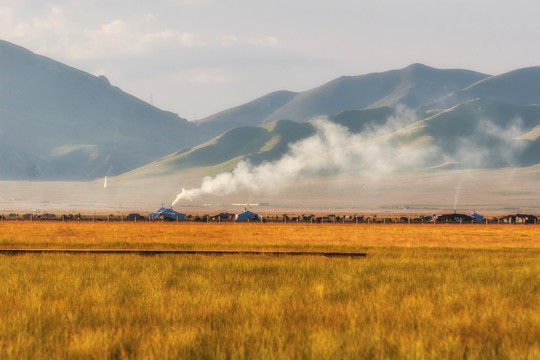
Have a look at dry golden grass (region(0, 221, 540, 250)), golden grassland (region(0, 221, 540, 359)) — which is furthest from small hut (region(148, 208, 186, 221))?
golden grassland (region(0, 221, 540, 359))

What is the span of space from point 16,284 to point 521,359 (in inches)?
466

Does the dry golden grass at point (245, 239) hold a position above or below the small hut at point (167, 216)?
below

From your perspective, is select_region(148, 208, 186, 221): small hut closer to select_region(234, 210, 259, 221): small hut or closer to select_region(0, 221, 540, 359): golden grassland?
select_region(234, 210, 259, 221): small hut

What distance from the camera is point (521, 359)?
9.12 metres

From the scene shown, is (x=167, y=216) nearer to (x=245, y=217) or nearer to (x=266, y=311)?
(x=245, y=217)

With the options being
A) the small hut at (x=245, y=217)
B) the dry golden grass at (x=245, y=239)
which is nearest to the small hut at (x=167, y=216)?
the small hut at (x=245, y=217)

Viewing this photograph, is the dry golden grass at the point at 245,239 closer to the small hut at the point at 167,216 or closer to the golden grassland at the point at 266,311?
the golden grassland at the point at 266,311

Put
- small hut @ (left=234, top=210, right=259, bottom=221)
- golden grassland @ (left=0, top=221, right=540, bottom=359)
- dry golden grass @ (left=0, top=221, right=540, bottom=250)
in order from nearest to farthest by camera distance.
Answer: golden grassland @ (left=0, top=221, right=540, bottom=359) < dry golden grass @ (left=0, top=221, right=540, bottom=250) < small hut @ (left=234, top=210, right=259, bottom=221)

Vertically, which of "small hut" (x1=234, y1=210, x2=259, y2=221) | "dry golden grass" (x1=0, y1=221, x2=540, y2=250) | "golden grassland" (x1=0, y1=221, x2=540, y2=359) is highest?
"small hut" (x1=234, y1=210, x2=259, y2=221)

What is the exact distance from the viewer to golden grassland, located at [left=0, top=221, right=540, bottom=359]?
31.7 feet

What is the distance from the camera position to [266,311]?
498 inches

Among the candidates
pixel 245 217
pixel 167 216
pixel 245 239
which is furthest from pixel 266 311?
pixel 167 216

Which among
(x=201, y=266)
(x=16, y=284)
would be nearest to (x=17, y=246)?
(x=201, y=266)

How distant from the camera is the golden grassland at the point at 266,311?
31.7 feet
